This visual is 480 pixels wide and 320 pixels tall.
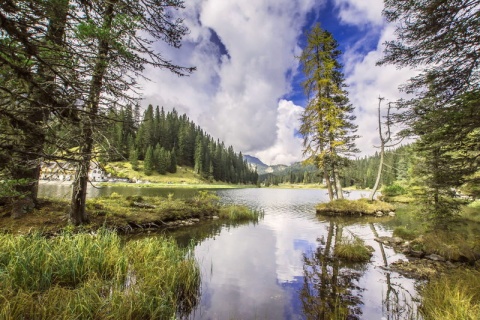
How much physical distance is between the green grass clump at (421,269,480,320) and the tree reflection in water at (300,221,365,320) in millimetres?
1459

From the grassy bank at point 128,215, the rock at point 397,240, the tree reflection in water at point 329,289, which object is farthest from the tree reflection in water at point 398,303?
the grassy bank at point 128,215

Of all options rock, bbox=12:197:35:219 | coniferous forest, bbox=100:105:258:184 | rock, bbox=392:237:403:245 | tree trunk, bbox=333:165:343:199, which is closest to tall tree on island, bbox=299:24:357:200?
tree trunk, bbox=333:165:343:199

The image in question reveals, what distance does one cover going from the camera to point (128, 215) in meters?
13.8

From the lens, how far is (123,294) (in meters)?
4.50

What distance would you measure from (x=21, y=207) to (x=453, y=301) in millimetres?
14335

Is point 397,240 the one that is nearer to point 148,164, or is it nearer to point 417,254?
point 417,254

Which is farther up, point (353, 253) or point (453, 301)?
point (453, 301)

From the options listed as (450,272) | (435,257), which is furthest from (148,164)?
(450,272)

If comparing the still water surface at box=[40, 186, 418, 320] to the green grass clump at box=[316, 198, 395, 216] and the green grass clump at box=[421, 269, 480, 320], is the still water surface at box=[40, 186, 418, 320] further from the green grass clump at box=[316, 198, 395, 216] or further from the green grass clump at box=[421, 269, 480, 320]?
the green grass clump at box=[316, 198, 395, 216]

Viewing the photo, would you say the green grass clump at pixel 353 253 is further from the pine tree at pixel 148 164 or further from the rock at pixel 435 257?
the pine tree at pixel 148 164

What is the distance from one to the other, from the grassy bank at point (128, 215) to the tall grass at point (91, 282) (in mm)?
2735

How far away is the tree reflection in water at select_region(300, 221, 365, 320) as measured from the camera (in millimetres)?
5586

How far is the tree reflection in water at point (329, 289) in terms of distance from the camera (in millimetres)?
5586

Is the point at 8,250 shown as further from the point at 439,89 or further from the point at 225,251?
the point at 439,89
